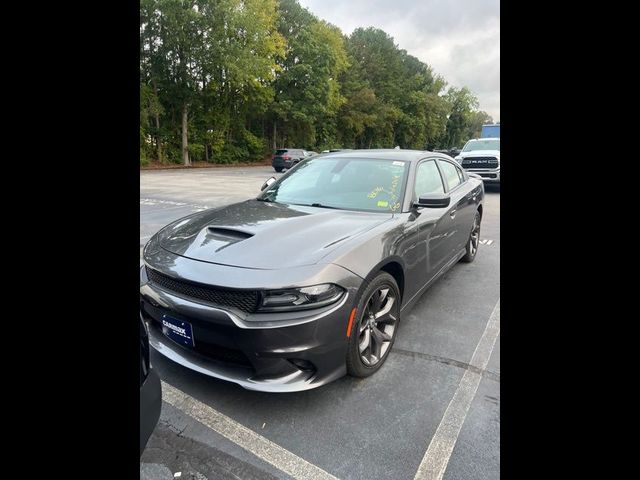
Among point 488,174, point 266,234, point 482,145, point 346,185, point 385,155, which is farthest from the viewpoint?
point 482,145

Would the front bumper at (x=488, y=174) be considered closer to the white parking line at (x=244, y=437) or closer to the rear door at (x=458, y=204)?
the rear door at (x=458, y=204)

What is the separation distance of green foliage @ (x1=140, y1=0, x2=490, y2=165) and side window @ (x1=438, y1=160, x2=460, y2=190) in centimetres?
1741

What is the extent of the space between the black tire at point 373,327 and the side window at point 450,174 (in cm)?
203

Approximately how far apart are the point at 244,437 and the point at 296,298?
30.2 inches

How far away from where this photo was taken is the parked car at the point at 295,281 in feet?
7.01

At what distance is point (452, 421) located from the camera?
88.4 inches

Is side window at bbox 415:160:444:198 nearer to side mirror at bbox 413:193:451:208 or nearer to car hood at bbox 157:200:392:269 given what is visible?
side mirror at bbox 413:193:451:208

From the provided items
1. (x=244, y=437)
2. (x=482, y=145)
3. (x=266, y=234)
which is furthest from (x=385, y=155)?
(x=482, y=145)

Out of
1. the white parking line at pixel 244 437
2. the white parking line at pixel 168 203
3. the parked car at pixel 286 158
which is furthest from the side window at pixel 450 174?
the parked car at pixel 286 158

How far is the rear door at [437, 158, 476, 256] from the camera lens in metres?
4.09

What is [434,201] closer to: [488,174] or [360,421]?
[360,421]
